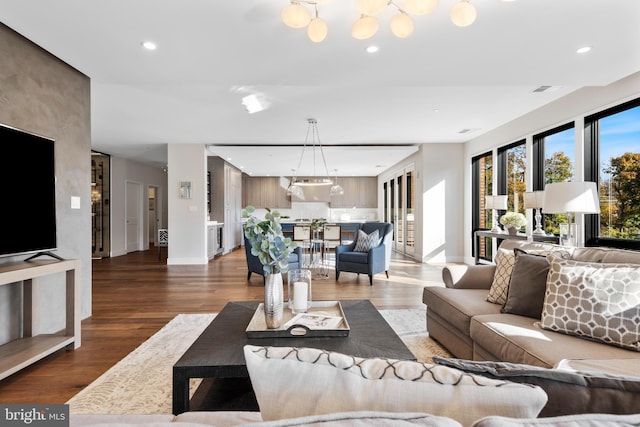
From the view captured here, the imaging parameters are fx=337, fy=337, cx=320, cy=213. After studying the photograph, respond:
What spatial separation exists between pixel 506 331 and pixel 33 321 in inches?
128

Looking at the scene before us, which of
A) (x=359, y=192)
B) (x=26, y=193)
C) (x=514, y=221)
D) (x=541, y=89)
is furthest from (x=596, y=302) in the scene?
(x=359, y=192)

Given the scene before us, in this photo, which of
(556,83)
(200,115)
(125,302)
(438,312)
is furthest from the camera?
(200,115)

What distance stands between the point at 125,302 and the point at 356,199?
8.58 meters

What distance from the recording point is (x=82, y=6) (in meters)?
2.13

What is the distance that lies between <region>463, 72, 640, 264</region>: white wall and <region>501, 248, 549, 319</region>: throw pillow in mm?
2573

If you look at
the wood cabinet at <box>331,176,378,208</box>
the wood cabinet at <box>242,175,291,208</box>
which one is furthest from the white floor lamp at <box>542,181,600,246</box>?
the wood cabinet at <box>242,175,291,208</box>

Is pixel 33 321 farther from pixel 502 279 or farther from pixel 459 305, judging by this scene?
pixel 502 279

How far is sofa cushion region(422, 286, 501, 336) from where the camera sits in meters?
2.16

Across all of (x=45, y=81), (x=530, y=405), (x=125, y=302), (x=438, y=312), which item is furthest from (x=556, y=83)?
(x=125, y=302)

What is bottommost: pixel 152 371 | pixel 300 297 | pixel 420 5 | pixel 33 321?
pixel 152 371

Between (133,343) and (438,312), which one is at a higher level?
(438,312)

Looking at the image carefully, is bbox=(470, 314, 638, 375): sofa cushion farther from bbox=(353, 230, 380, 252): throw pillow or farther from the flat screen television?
bbox=(353, 230, 380, 252): throw pillow

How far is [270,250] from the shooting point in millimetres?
1761

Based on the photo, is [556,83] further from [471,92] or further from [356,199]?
[356,199]
